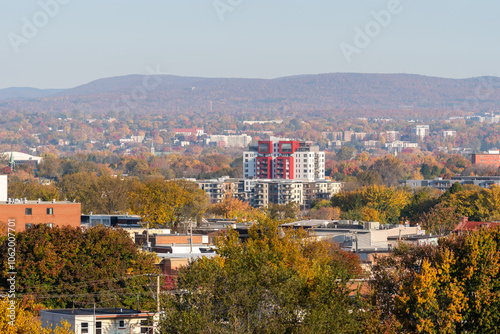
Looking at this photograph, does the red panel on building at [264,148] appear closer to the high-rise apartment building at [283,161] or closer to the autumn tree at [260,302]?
the high-rise apartment building at [283,161]

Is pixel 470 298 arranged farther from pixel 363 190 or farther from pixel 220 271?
pixel 363 190

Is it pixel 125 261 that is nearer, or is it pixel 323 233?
pixel 125 261

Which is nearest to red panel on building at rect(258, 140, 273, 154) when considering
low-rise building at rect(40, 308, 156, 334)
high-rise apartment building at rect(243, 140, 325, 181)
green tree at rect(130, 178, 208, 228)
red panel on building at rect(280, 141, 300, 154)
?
high-rise apartment building at rect(243, 140, 325, 181)

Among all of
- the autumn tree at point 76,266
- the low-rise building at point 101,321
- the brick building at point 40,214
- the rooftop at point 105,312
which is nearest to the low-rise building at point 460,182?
the brick building at point 40,214

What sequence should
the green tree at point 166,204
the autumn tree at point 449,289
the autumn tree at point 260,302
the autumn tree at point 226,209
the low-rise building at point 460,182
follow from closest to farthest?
the autumn tree at point 260,302 → the autumn tree at point 449,289 → the green tree at point 166,204 → the autumn tree at point 226,209 → the low-rise building at point 460,182

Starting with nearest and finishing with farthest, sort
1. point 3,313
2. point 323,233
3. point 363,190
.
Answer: point 3,313 < point 323,233 < point 363,190

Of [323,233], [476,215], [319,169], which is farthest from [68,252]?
[319,169]
